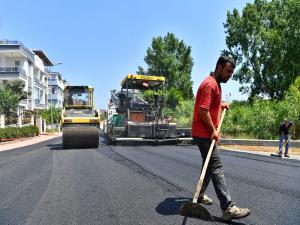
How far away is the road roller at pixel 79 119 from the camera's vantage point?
1706 cm

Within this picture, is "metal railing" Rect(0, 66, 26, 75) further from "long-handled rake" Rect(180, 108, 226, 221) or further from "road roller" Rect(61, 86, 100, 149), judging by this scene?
"long-handled rake" Rect(180, 108, 226, 221)

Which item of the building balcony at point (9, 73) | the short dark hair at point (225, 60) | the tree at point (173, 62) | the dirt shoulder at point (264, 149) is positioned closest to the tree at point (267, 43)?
the tree at point (173, 62)

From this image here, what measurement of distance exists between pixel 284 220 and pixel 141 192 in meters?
2.60

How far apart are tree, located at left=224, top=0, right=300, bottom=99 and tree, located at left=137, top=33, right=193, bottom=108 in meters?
13.2

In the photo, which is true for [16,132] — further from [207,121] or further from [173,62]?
[207,121]

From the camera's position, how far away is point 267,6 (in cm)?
3778

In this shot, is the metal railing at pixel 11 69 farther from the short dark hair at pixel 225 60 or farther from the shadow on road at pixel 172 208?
the short dark hair at pixel 225 60

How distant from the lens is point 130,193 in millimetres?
6824

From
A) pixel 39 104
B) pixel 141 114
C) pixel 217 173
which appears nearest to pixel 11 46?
pixel 39 104

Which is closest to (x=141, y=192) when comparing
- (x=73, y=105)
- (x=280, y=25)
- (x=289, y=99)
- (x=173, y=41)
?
(x=73, y=105)

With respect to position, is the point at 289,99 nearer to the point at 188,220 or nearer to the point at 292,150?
the point at 292,150

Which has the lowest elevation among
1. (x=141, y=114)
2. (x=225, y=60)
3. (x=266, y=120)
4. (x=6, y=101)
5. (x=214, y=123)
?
(x=266, y=120)

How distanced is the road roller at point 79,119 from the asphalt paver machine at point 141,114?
3.55 ft

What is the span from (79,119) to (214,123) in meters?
13.0
